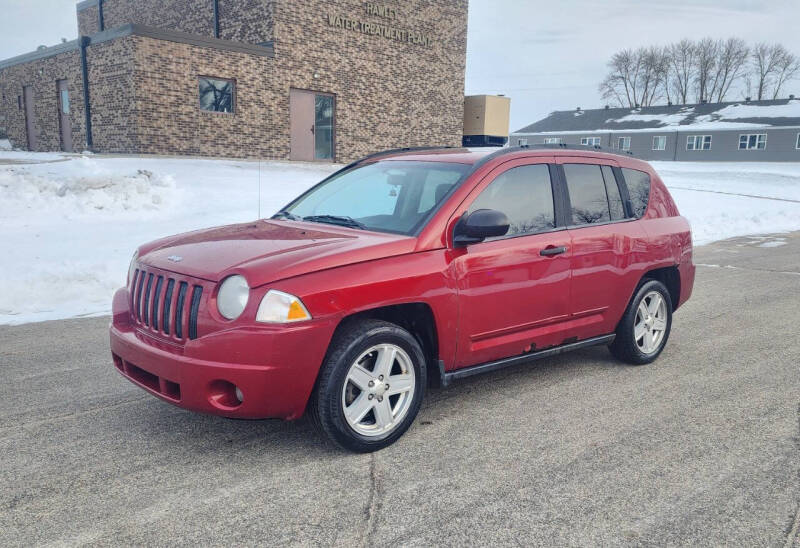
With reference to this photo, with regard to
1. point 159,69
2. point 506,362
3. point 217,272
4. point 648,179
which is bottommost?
point 506,362

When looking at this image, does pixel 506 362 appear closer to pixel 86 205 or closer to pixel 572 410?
pixel 572 410

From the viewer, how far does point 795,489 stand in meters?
3.52

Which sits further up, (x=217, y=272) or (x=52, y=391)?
(x=217, y=272)

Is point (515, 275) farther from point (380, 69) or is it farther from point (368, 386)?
point (380, 69)

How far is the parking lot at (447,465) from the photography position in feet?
10.2

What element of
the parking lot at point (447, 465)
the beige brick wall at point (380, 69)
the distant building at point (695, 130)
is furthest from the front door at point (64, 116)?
the distant building at point (695, 130)

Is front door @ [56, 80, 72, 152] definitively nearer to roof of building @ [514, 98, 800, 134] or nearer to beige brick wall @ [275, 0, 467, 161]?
beige brick wall @ [275, 0, 467, 161]

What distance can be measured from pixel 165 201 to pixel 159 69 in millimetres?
8943

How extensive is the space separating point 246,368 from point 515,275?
1.92 metres

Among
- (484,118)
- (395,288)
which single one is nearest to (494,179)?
(395,288)

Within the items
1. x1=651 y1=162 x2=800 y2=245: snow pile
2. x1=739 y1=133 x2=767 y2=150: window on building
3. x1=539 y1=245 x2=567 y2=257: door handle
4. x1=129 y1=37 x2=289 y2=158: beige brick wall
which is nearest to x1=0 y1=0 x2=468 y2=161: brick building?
x1=129 y1=37 x2=289 y2=158: beige brick wall

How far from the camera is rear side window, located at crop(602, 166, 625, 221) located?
17.8 feet

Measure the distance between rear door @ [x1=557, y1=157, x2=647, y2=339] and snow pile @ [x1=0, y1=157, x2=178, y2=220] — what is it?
959 cm

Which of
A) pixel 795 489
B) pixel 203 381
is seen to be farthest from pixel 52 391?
pixel 795 489
